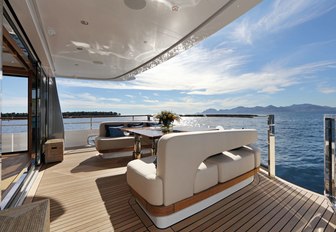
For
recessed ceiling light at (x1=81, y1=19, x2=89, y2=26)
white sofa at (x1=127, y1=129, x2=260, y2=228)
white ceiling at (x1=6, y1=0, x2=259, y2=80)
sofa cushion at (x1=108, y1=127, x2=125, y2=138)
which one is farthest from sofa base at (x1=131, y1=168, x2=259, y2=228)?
sofa cushion at (x1=108, y1=127, x2=125, y2=138)

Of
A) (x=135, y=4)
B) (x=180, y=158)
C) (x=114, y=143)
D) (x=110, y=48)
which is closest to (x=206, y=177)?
(x=180, y=158)

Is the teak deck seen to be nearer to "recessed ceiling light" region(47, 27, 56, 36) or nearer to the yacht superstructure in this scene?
the yacht superstructure

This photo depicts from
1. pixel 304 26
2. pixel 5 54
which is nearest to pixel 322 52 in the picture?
pixel 304 26

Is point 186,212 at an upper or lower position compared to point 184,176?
lower

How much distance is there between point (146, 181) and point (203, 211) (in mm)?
733

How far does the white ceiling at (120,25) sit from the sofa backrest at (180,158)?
1.67 m

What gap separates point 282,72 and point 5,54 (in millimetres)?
21108

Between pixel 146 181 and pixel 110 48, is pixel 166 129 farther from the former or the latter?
pixel 110 48

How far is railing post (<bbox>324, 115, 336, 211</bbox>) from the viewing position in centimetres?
182

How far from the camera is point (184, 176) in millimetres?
1563

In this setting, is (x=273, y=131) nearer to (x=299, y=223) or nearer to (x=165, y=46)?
(x=299, y=223)

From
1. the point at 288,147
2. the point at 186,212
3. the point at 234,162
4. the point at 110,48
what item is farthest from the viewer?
the point at 288,147

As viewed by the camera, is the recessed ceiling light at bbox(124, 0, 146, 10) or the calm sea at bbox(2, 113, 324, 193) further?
the calm sea at bbox(2, 113, 324, 193)

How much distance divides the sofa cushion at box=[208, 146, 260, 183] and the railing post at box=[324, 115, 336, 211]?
748 millimetres
